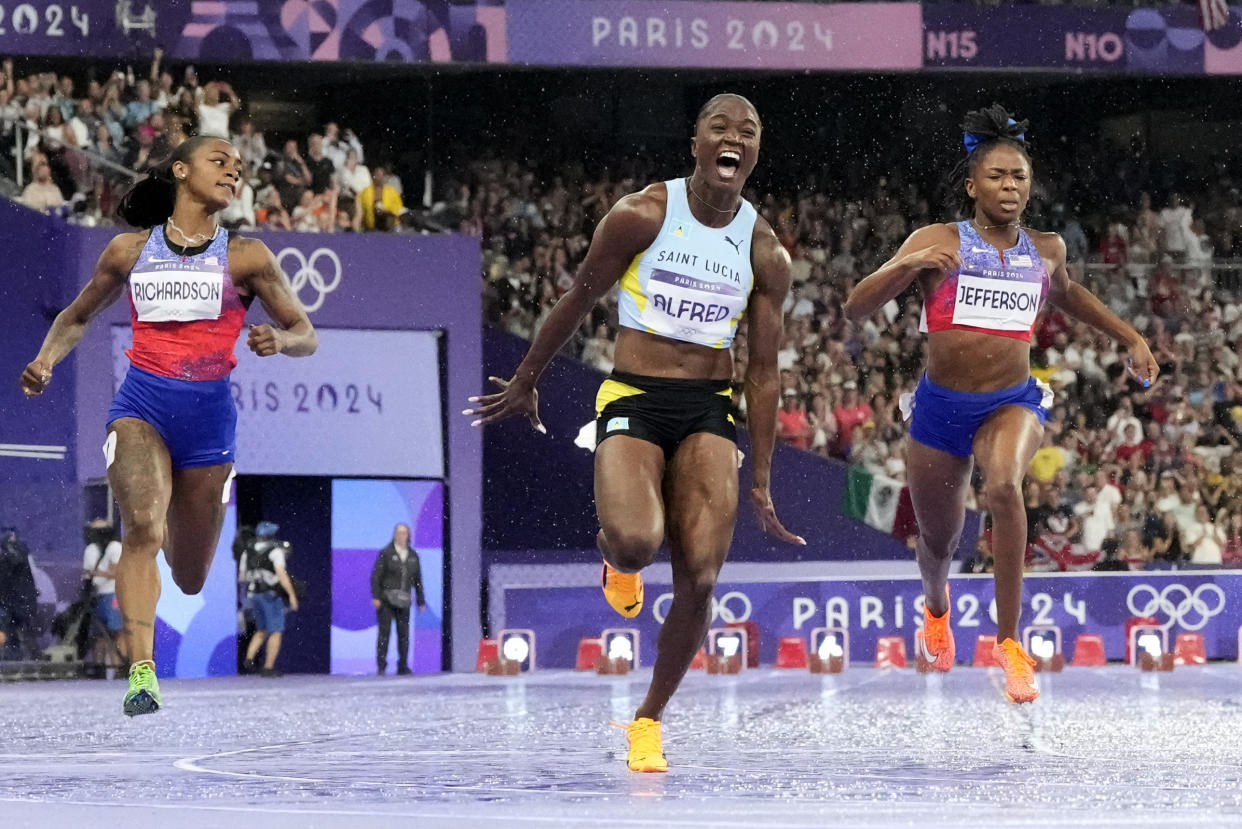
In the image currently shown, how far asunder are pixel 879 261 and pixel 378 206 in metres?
7.63

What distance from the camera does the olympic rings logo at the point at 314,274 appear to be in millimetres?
17844

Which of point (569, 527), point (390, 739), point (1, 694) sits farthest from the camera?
point (569, 527)

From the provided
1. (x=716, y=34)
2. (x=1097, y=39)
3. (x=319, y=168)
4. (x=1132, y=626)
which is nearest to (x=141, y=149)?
(x=319, y=168)

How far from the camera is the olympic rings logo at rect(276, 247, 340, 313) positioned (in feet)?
58.5

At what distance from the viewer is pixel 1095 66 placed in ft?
77.4

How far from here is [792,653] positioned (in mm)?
17891

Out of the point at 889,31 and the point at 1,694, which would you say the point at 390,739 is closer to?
the point at 1,694

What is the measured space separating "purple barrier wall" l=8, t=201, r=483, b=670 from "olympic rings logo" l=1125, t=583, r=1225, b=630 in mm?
6789

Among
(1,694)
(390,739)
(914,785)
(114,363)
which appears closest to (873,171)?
(114,363)

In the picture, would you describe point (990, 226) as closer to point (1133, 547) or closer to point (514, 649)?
point (514, 649)

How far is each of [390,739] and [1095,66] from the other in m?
17.3

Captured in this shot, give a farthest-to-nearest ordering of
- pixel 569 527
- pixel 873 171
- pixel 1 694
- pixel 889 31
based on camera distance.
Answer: pixel 873 171 → pixel 889 31 → pixel 569 527 → pixel 1 694

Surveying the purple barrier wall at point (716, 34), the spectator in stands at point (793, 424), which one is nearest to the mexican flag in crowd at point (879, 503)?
the spectator in stands at point (793, 424)

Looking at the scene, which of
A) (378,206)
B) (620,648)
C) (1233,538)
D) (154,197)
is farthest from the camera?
(1233,538)
